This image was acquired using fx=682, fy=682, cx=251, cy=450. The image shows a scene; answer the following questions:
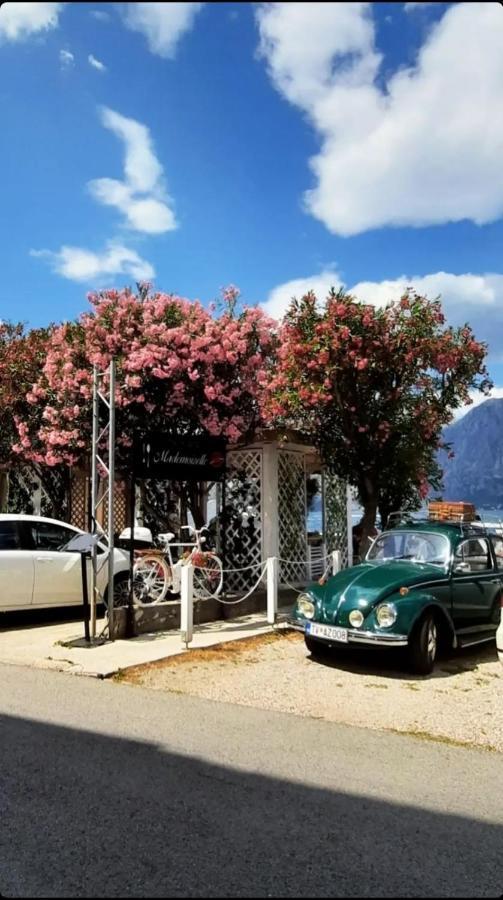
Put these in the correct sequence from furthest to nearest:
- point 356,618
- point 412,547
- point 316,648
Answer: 1. point 412,547
2. point 316,648
3. point 356,618

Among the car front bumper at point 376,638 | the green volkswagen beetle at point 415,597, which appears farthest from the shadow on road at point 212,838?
the green volkswagen beetle at point 415,597

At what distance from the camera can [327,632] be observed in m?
7.19

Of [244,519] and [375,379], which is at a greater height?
[375,379]

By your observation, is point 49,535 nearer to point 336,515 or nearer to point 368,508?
point 368,508

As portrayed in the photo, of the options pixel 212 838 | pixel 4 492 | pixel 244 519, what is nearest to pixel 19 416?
pixel 4 492

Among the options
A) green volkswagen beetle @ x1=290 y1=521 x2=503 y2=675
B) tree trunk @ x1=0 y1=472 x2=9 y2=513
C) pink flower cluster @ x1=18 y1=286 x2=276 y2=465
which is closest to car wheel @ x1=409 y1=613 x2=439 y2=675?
green volkswagen beetle @ x1=290 y1=521 x2=503 y2=675

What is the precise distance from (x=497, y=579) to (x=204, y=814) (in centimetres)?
581

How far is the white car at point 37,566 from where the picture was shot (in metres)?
9.33

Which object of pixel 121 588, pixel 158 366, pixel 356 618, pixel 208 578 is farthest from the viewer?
pixel 158 366

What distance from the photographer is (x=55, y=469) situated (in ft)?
46.8

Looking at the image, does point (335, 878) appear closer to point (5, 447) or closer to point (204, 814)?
point (204, 814)

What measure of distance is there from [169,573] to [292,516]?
3.42m

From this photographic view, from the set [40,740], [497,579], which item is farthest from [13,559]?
[497,579]

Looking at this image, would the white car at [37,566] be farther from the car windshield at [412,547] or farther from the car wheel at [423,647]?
the car wheel at [423,647]
